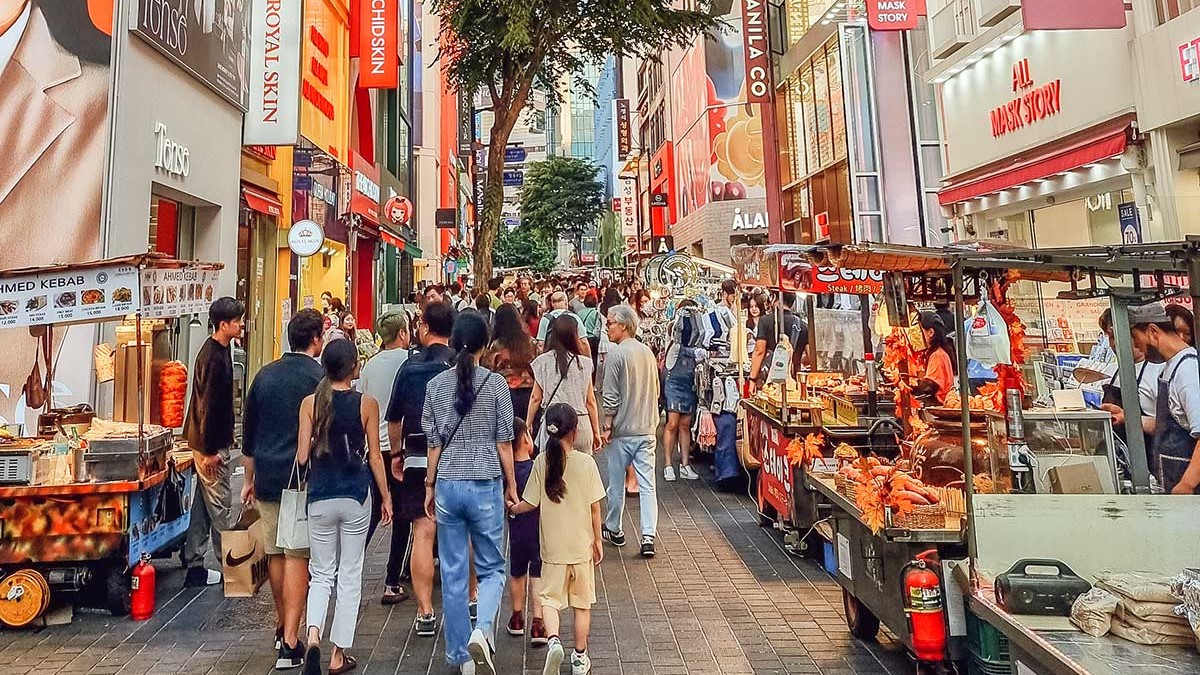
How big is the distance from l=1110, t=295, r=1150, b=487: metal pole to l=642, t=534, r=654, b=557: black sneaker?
12.0ft

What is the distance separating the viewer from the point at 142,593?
202 inches

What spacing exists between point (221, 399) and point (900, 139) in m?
15.2

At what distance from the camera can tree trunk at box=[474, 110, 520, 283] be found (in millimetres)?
15859

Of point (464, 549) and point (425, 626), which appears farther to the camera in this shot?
point (425, 626)

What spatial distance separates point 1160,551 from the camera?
135 inches

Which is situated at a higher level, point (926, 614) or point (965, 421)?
point (965, 421)

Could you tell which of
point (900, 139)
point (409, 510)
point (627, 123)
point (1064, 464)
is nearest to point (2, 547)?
point (409, 510)

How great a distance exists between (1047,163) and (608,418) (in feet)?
26.6

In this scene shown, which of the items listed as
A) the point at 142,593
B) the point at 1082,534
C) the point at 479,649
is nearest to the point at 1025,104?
the point at 1082,534

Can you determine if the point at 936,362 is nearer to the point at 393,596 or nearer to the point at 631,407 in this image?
the point at 631,407

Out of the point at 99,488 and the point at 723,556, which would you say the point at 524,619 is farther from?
the point at 99,488

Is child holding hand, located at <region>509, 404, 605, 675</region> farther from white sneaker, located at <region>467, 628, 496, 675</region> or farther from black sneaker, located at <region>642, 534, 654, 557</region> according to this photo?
black sneaker, located at <region>642, 534, 654, 557</region>

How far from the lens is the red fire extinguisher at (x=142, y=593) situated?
512 cm

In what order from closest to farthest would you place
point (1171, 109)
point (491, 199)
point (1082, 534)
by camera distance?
point (1082, 534) → point (1171, 109) → point (491, 199)
